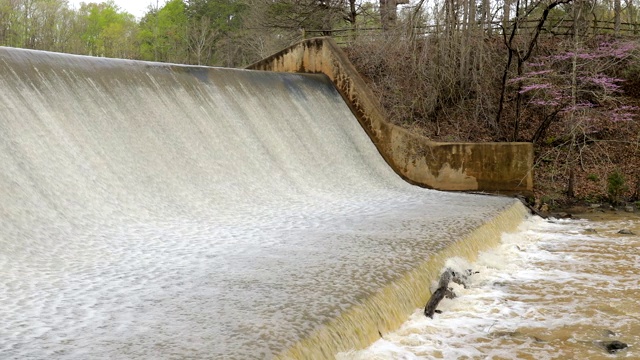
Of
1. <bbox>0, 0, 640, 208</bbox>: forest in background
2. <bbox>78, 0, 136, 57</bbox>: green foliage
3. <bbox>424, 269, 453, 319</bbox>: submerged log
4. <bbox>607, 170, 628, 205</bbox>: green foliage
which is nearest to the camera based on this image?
<bbox>424, 269, 453, 319</bbox>: submerged log


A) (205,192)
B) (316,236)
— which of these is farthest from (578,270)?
(205,192)

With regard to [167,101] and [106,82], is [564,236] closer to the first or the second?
[167,101]

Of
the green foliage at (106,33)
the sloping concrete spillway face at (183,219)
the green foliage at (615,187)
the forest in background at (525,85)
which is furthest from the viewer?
the green foliage at (106,33)

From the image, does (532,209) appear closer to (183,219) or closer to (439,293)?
(439,293)

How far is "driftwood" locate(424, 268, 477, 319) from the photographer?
6436 mm

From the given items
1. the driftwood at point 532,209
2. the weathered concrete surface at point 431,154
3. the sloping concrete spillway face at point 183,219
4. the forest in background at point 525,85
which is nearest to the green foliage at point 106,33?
the forest in background at point 525,85

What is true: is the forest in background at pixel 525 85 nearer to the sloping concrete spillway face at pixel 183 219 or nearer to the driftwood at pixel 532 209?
the driftwood at pixel 532 209

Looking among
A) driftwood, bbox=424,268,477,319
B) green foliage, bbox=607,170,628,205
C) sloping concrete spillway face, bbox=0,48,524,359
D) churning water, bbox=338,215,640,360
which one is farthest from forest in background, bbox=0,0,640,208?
driftwood, bbox=424,268,477,319

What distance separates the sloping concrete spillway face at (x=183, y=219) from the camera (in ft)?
16.2

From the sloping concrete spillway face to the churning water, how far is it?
37 cm

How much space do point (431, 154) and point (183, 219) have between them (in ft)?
25.5

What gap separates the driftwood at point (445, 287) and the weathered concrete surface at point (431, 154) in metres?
6.91

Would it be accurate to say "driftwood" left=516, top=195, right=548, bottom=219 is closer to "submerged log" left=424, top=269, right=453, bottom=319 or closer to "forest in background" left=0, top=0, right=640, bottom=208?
"forest in background" left=0, top=0, right=640, bottom=208

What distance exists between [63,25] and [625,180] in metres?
43.0
